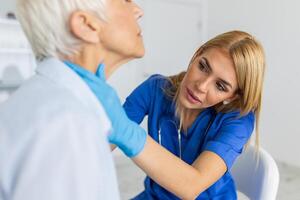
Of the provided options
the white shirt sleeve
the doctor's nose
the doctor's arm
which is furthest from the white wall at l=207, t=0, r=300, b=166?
the white shirt sleeve

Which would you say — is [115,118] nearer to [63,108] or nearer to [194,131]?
[63,108]

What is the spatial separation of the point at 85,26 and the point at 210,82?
493mm

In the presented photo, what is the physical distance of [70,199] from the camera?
1.78 ft

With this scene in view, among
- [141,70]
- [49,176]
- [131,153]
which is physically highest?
[49,176]

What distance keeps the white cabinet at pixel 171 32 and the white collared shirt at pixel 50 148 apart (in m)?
2.34

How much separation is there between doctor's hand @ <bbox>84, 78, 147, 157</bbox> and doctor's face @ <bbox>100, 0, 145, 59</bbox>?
0.23ft

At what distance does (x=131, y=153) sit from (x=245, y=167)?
1.51 ft

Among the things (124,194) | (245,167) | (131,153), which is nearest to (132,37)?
(131,153)

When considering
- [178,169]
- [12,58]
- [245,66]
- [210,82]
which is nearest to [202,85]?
[210,82]

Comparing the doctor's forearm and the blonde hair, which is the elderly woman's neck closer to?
the doctor's forearm

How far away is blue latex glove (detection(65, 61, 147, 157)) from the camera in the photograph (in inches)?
26.6

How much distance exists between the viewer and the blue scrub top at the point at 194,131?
0.97m

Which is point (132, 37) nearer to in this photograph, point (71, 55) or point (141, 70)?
point (71, 55)

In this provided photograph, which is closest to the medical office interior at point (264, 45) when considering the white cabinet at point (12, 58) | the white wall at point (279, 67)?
the white wall at point (279, 67)
